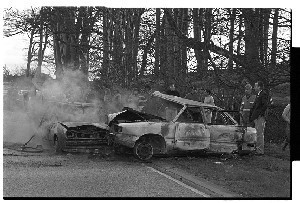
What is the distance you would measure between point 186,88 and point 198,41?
1.40m

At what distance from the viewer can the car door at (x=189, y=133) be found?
9.76m

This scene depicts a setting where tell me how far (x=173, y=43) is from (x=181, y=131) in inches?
162

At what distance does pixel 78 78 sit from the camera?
1480 cm

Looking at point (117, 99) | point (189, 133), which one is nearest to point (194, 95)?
point (117, 99)

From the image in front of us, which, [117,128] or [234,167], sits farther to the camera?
[117,128]

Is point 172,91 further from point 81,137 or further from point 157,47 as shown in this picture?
point 81,137

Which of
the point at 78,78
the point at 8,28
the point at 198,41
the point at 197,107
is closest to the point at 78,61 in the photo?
the point at 78,78

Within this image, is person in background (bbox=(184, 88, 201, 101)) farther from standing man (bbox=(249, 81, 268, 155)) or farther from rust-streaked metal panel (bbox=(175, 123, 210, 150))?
rust-streaked metal panel (bbox=(175, 123, 210, 150))

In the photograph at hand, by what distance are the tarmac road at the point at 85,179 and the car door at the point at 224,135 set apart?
1734mm

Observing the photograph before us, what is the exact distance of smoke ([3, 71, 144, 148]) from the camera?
12.2m

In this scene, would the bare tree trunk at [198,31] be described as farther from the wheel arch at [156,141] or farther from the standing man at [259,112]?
the wheel arch at [156,141]

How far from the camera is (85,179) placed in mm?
7746

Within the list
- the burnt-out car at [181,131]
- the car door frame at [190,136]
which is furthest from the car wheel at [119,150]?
the car door frame at [190,136]

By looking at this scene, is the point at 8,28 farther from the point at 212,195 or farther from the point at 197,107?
the point at 212,195
